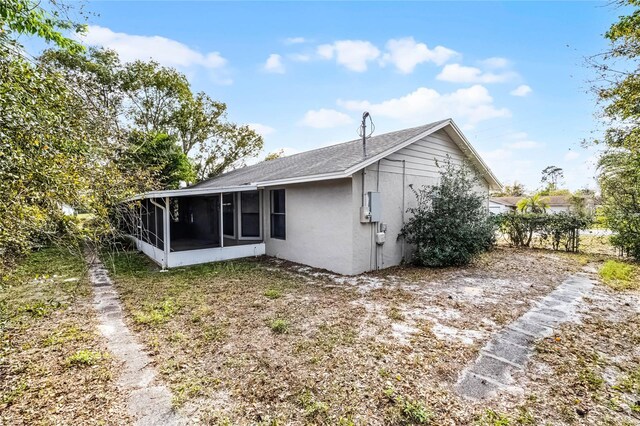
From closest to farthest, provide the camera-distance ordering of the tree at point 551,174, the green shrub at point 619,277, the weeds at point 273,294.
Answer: the weeds at point 273,294 → the green shrub at point 619,277 → the tree at point 551,174

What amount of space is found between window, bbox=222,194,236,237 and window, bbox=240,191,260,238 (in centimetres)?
37

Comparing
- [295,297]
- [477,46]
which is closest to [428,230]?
[295,297]

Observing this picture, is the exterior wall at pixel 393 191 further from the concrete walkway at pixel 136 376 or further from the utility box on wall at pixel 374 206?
the concrete walkway at pixel 136 376

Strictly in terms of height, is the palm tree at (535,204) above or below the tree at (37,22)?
below

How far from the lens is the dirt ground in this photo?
2.75m

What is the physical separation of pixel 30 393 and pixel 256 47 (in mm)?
12042

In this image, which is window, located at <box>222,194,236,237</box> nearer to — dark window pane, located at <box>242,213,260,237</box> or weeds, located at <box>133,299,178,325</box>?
dark window pane, located at <box>242,213,260,237</box>

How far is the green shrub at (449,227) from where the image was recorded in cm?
866

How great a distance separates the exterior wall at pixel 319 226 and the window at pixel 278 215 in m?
0.22

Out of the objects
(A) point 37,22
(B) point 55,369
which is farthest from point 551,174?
(B) point 55,369

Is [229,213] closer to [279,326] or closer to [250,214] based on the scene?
[250,214]

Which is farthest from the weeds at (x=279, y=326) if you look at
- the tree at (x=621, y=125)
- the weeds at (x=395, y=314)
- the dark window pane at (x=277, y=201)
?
the tree at (x=621, y=125)

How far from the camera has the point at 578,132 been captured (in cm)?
852

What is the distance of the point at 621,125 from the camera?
23.8ft
